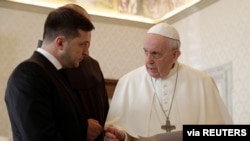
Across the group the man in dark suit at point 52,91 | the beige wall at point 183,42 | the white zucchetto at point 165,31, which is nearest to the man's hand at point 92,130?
the man in dark suit at point 52,91

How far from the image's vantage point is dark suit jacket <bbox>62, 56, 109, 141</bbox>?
2310mm

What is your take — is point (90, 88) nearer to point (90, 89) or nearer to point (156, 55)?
point (90, 89)

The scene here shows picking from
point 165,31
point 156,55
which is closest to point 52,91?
point 156,55

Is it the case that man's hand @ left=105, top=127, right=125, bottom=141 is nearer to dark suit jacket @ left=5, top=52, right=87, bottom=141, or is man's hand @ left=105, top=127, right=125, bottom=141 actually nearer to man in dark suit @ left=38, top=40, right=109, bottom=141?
man in dark suit @ left=38, top=40, right=109, bottom=141

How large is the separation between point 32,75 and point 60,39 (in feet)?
0.91

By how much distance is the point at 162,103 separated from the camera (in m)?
3.04

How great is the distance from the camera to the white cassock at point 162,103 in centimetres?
286

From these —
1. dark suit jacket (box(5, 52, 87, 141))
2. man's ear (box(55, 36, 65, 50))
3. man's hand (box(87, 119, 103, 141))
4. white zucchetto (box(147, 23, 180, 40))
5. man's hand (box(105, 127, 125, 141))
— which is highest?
white zucchetto (box(147, 23, 180, 40))

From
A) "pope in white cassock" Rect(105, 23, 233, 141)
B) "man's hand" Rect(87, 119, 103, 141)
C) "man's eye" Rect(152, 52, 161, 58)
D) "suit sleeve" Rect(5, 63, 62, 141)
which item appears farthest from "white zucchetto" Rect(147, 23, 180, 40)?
"suit sleeve" Rect(5, 63, 62, 141)

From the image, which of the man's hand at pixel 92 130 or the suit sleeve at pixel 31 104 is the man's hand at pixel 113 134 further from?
the suit sleeve at pixel 31 104

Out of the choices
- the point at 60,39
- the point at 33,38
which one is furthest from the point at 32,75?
the point at 33,38

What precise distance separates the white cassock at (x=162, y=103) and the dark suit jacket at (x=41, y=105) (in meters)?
0.75

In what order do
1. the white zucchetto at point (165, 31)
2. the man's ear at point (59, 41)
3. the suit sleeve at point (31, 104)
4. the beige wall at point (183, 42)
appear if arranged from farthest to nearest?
the beige wall at point (183, 42) → the white zucchetto at point (165, 31) → the man's ear at point (59, 41) → the suit sleeve at point (31, 104)

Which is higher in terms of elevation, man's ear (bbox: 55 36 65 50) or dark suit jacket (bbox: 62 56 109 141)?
man's ear (bbox: 55 36 65 50)
